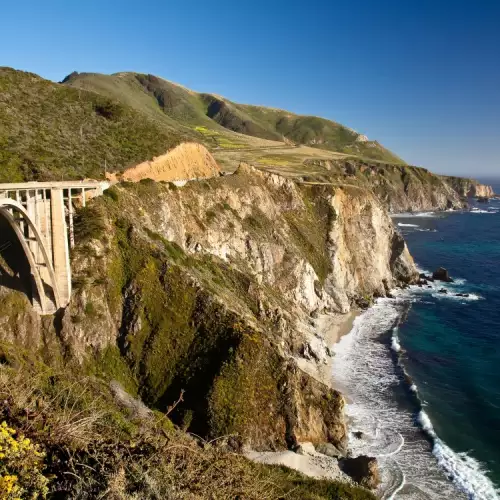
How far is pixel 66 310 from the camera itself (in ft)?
112

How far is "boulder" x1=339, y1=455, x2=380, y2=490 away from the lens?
1192 inches

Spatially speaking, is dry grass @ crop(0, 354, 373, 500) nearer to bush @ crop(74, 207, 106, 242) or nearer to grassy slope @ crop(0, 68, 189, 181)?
bush @ crop(74, 207, 106, 242)

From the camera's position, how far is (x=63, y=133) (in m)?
52.3

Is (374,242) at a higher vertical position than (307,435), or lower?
higher

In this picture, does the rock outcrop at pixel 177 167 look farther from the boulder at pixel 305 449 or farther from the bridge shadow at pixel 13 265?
the boulder at pixel 305 449

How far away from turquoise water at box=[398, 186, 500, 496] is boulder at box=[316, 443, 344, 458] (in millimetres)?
9822

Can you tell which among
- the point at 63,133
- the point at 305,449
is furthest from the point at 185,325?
the point at 63,133

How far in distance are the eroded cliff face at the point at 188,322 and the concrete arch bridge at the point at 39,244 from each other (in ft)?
4.73

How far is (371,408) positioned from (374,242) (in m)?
44.5

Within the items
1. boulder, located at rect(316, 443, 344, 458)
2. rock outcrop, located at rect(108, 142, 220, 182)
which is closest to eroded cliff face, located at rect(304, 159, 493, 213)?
rock outcrop, located at rect(108, 142, 220, 182)

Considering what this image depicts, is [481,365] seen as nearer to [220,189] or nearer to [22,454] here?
[220,189]

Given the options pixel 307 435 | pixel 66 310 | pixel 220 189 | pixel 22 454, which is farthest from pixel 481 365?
pixel 22 454

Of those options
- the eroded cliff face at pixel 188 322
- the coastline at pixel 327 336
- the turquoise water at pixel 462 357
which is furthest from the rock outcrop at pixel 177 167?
the turquoise water at pixel 462 357

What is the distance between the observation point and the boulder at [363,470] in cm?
3028
